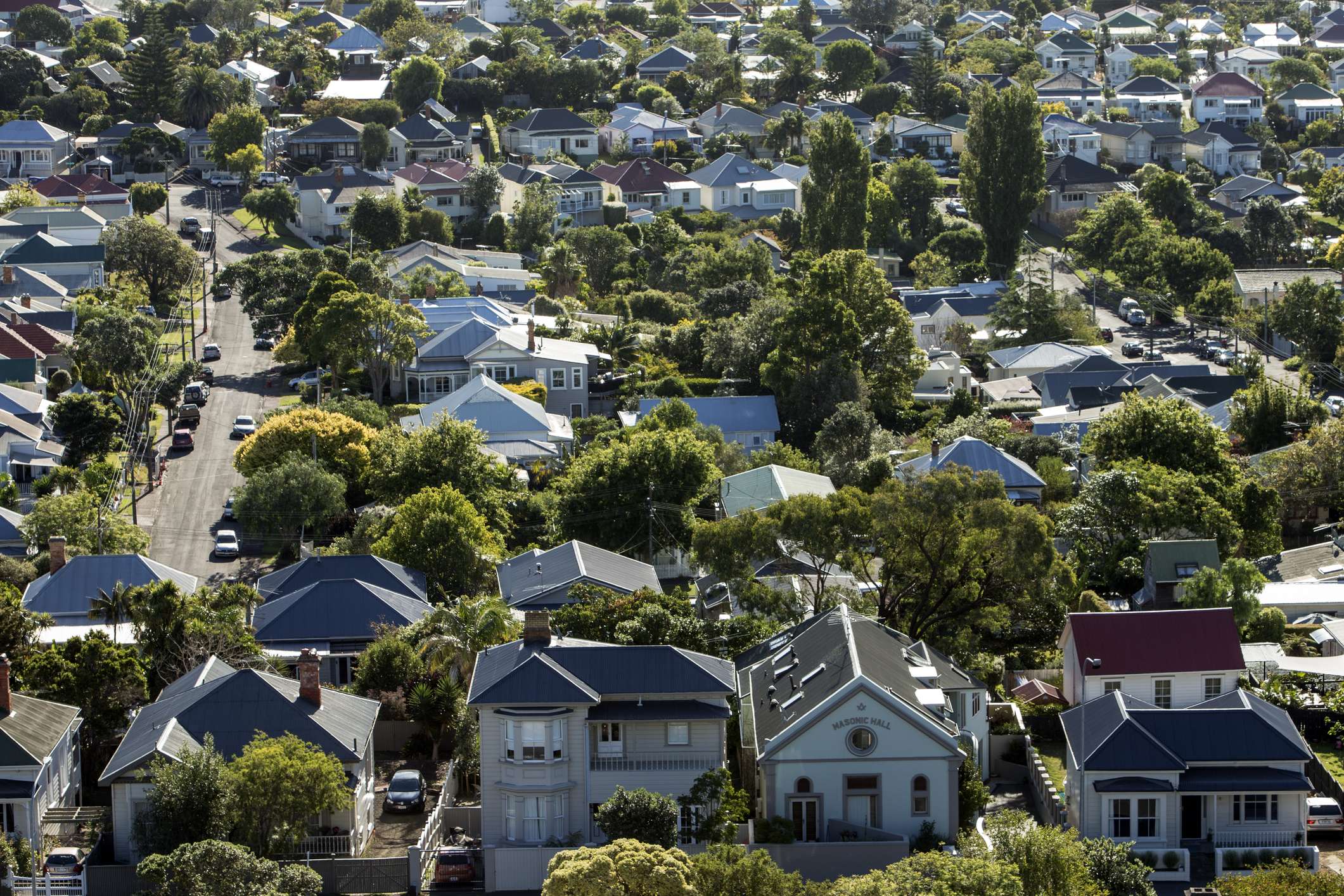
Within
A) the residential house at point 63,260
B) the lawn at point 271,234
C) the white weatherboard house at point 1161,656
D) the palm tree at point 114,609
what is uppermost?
the lawn at point 271,234

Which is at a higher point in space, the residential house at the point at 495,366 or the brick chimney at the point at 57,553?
the residential house at the point at 495,366

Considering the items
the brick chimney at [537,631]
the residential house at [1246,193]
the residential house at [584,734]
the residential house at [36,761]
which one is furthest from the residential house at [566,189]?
the residential house at [584,734]

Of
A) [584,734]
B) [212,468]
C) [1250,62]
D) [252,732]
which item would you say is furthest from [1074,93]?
[252,732]

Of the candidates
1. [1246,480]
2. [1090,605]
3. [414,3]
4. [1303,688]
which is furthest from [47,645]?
[414,3]

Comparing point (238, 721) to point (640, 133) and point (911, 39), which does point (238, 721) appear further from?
point (911, 39)

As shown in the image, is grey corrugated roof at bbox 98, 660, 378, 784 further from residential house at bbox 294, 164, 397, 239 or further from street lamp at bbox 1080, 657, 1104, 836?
residential house at bbox 294, 164, 397, 239

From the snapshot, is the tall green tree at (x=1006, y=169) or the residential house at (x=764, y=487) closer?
the residential house at (x=764, y=487)

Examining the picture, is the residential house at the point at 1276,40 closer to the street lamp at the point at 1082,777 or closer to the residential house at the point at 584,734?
the street lamp at the point at 1082,777

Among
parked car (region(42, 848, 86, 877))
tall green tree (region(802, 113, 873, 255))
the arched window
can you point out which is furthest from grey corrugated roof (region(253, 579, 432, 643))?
tall green tree (region(802, 113, 873, 255))
